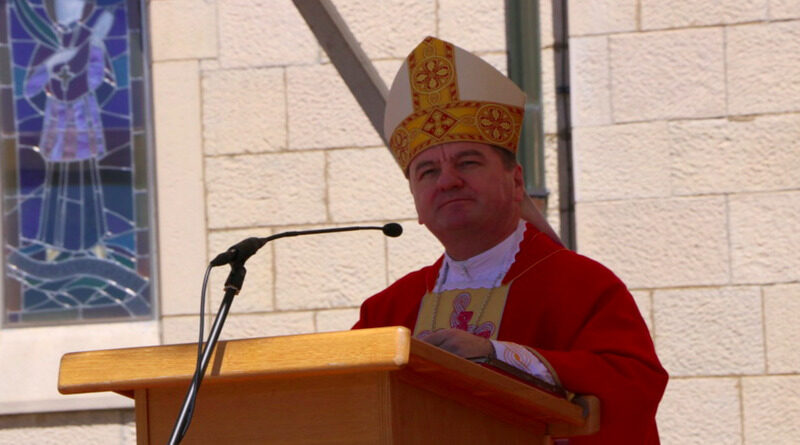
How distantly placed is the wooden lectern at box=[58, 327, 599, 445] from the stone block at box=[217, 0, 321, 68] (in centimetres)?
366

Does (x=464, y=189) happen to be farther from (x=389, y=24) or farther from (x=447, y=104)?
(x=389, y=24)

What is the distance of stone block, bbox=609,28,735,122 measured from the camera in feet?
19.2

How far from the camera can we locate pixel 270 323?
611 centimetres

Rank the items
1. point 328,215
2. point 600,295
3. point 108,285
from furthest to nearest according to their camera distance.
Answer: point 108,285, point 328,215, point 600,295

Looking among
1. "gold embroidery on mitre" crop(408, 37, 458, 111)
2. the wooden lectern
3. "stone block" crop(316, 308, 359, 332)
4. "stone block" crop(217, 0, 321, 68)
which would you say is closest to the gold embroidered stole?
"gold embroidery on mitre" crop(408, 37, 458, 111)

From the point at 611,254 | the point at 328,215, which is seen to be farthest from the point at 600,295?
the point at 328,215

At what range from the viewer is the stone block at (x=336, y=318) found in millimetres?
6059

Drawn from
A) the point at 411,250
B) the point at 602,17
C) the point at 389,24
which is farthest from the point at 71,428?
the point at 602,17

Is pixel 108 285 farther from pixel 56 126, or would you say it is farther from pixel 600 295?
pixel 600 295

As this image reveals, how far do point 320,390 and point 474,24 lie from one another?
152 inches

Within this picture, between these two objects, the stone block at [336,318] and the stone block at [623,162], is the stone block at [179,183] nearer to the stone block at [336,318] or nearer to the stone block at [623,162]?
the stone block at [336,318]

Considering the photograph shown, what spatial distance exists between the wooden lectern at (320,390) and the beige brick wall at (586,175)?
312 cm

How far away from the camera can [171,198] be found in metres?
6.28

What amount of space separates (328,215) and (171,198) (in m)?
0.71
